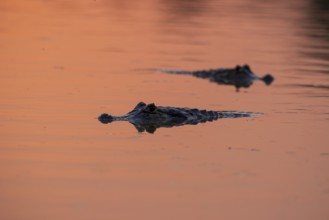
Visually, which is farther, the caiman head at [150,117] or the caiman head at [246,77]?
the caiman head at [246,77]

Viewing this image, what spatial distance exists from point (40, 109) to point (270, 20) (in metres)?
25.0

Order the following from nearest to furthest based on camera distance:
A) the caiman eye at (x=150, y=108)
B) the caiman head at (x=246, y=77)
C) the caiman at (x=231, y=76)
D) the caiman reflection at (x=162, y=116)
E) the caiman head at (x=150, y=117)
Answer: the caiman head at (x=150, y=117), the caiman reflection at (x=162, y=116), the caiman eye at (x=150, y=108), the caiman head at (x=246, y=77), the caiman at (x=231, y=76)

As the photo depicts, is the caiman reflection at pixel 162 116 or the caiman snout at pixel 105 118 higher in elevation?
the caiman reflection at pixel 162 116

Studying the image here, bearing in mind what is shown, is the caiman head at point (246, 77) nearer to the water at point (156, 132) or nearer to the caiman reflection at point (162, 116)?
the water at point (156, 132)

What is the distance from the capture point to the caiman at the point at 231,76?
2448cm

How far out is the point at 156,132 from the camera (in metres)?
16.7

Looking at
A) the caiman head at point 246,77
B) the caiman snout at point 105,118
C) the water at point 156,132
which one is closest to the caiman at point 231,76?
the caiman head at point 246,77

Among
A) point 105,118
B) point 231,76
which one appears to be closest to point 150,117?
point 105,118

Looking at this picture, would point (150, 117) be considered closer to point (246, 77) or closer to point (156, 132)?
point (156, 132)

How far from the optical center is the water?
12.1 m

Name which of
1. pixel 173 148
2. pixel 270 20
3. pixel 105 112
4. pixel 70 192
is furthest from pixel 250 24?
pixel 70 192

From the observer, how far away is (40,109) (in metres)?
18.0

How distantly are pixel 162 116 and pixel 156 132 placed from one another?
4.05ft

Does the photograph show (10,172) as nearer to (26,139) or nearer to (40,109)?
(26,139)
